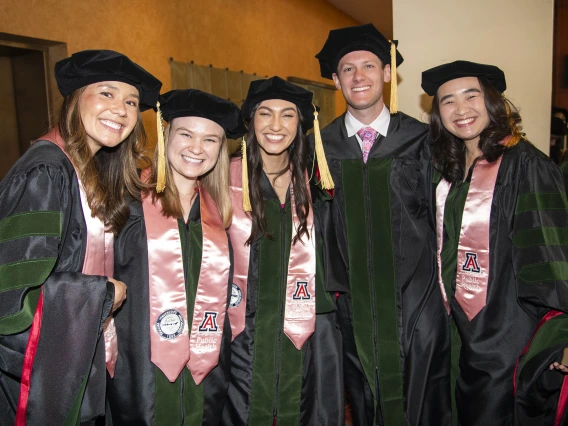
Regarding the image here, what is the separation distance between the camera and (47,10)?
4527 mm

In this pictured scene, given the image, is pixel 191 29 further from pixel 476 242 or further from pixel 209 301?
pixel 476 242

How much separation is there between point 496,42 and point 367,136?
1.30 m

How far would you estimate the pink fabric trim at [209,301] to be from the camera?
239 centimetres

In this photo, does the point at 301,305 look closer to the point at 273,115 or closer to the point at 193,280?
the point at 193,280

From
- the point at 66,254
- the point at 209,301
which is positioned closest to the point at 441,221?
the point at 209,301

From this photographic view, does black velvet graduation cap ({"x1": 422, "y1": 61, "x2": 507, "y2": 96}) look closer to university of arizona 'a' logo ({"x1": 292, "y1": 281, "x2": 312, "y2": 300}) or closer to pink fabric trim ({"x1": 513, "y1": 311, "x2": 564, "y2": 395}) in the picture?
pink fabric trim ({"x1": 513, "y1": 311, "x2": 564, "y2": 395})

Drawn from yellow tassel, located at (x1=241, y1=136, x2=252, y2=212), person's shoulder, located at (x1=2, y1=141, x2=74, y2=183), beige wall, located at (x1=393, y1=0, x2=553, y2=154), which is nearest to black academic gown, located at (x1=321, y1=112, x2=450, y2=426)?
yellow tassel, located at (x1=241, y1=136, x2=252, y2=212)

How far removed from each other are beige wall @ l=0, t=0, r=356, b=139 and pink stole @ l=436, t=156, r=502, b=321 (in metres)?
3.92

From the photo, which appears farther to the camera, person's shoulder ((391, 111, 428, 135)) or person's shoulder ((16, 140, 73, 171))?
person's shoulder ((391, 111, 428, 135))

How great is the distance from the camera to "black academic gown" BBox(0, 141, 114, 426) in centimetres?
176

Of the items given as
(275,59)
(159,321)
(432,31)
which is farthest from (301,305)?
(275,59)

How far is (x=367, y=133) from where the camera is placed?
9.43ft

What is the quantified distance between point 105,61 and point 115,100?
0.52 feet

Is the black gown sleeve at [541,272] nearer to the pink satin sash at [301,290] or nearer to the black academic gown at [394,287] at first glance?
the black academic gown at [394,287]
